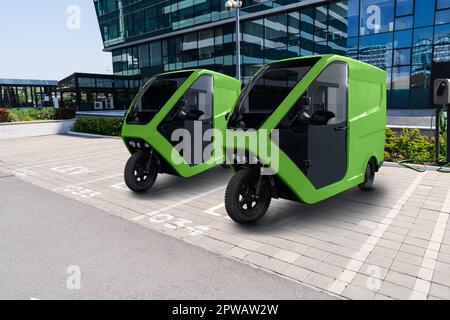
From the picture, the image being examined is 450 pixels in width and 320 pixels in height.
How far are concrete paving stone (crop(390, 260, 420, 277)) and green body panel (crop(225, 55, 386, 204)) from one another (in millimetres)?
1266

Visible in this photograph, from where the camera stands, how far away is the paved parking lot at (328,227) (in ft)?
9.98

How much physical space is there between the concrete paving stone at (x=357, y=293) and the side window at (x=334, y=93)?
2.27 metres

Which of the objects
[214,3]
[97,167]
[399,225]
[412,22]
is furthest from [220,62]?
[399,225]

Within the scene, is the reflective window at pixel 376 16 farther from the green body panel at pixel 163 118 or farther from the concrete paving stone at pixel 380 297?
the concrete paving stone at pixel 380 297

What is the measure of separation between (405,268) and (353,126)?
216 centimetres

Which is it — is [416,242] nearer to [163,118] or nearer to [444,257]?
[444,257]

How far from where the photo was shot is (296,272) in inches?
124

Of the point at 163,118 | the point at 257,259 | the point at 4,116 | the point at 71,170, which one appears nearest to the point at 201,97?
the point at 163,118

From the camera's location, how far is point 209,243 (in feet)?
12.6

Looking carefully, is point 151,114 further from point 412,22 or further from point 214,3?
point 214,3

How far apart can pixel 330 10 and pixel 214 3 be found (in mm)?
9426

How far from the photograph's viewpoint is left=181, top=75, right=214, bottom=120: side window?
6.03 m

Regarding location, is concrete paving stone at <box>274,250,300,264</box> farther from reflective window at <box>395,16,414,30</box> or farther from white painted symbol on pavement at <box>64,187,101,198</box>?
reflective window at <box>395,16,414,30</box>

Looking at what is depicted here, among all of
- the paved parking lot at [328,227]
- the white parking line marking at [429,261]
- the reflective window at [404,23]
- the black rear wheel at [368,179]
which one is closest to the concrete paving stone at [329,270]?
the paved parking lot at [328,227]
